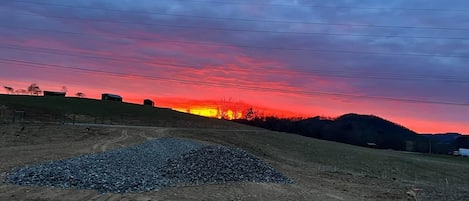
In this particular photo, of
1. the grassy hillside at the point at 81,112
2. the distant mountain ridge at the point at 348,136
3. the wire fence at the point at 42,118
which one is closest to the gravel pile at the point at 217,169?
the wire fence at the point at 42,118

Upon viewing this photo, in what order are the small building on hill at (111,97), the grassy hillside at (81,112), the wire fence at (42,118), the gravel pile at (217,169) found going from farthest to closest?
the small building on hill at (111,97) → the grassy hillside at (81,112) → the wire fence at (42,118) → the gravel pile at (217,169)

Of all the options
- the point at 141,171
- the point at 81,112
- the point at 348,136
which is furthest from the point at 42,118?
the point at 348,136

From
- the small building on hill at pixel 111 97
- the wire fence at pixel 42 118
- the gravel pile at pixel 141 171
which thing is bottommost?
the gravel pile at pixel 141 171

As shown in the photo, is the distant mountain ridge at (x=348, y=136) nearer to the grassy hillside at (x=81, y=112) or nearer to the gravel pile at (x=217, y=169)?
the grassy hillside at (x=81, y=112)

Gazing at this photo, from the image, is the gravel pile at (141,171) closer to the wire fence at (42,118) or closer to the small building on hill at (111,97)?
the wire fence at (42,118)

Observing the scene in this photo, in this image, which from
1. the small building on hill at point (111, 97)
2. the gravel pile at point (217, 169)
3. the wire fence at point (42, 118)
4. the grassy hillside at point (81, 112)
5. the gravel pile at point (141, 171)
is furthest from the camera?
the small building on hill at point (111, 97)

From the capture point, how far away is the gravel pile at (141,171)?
18.0 meters

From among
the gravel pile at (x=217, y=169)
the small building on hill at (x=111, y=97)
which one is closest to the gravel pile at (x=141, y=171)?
the gravel pile at (x=217, y=169)

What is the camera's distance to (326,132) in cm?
14412

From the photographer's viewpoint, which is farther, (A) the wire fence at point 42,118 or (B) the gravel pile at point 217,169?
(A) the wire fence at point 42,118

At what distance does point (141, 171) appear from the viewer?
75.4ft

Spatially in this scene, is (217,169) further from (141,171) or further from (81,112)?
(81,112)

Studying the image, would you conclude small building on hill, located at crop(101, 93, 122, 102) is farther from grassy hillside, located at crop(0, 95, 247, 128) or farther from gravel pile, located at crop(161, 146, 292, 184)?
gravel pile, located at crop(161, 146, 292, 184)

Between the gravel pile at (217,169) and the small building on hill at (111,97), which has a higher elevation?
the small building on hill at (111,97)
